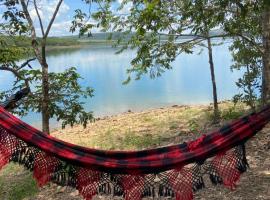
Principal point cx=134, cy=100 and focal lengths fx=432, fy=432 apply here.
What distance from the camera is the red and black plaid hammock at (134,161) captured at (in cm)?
268

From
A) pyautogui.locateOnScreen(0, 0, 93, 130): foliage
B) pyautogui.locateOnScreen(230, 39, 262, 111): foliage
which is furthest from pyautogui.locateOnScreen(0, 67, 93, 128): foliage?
pyautogui.locateOnScreen(230, 39, 262, 111): foliage

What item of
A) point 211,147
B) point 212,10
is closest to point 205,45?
point 212,10

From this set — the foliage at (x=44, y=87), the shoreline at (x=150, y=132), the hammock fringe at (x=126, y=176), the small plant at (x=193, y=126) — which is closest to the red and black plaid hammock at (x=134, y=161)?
the hammock fringe at (x=126, y=176)

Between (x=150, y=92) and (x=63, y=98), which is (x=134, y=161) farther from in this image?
(x=150, y=92)

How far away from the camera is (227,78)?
72.2 feet

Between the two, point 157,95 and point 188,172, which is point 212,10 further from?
point 157,95

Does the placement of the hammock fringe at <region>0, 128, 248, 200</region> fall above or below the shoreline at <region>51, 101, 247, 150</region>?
above

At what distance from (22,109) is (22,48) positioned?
693mm

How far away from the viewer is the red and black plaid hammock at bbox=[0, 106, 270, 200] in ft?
8.79

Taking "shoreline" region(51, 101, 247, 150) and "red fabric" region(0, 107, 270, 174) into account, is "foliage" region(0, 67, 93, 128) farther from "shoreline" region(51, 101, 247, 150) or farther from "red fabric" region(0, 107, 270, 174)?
"shoreline" region(51, 101, 247, 150)

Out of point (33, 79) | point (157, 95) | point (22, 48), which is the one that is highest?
point (22, 48)

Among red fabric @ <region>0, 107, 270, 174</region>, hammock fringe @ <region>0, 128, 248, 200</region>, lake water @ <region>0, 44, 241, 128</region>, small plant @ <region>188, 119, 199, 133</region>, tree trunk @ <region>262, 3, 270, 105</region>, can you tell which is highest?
tree trunk @ <region>262, 3, 270, 105</region>

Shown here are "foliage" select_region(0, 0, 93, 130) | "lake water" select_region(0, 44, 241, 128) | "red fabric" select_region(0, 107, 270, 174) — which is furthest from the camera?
"lake water" select_region(0, 44, 241, 128)

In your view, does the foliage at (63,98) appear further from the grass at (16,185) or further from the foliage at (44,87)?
the grass at (16,185)
